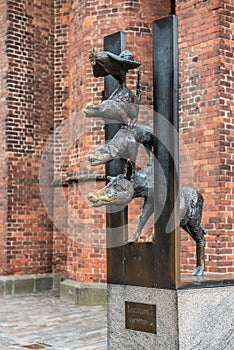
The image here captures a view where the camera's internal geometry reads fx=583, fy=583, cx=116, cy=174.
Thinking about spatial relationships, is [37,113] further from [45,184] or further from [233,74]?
[233,74]

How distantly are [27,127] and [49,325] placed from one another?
4.57 m

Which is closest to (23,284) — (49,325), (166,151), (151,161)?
(49,325)

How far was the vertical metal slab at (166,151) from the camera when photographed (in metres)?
4.46

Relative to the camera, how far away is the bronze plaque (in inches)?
179

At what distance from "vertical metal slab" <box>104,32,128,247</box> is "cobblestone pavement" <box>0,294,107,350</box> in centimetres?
168

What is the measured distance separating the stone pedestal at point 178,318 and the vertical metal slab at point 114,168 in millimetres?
414

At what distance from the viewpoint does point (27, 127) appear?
10984 mm

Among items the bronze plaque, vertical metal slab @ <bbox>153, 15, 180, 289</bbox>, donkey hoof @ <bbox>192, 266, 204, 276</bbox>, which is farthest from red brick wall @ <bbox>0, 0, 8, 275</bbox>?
vertical metal slab @ <bbox>153, 15, 180, 289</bbox>

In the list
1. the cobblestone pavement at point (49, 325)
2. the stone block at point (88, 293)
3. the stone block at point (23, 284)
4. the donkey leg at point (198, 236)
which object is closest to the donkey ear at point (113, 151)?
the donkey leg at point (198, 236)

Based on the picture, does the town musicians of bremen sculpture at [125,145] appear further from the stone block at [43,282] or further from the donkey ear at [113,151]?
the stone block at [43,282]

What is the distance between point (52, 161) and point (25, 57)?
2038mm

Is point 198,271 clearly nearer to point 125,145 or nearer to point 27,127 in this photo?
point 125,145

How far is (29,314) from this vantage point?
8.42m

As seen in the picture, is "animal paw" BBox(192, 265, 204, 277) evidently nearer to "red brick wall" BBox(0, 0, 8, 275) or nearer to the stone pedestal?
the stone pedestal
